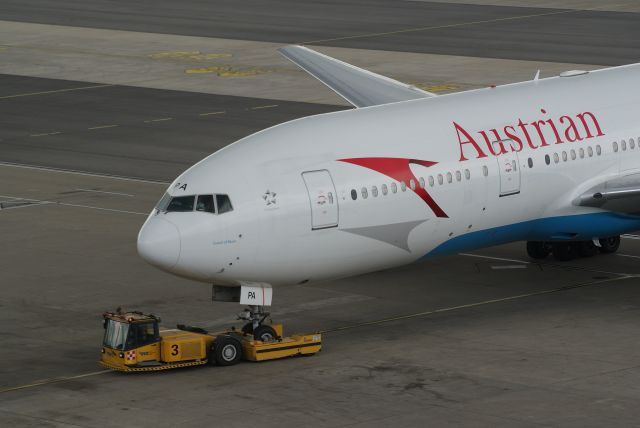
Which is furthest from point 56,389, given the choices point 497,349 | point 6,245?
point 6,245

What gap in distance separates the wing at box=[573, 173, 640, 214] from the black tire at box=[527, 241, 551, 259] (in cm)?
443

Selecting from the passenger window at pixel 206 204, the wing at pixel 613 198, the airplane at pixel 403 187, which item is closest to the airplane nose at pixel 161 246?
the airplane at pixel 403 187

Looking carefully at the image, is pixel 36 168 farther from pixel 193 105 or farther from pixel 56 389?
pixel 56 389

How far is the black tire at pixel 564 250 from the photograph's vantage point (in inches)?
1682

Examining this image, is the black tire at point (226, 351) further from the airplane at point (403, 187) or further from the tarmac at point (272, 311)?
the airplane at point (403, 187)

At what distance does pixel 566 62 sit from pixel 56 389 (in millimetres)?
46772

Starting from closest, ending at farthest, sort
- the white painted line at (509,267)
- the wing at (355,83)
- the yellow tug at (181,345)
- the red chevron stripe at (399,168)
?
1. the yellow tug at (181,345)
2. the red chevron stripe at (399,168)
3. the white painted line at (509,267)
4. the wing at (355,83)

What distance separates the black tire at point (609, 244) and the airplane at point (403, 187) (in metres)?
3.07

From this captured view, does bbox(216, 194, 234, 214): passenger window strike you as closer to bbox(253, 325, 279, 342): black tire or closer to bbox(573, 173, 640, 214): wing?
bbox(253, 325, 279, 342): black tire

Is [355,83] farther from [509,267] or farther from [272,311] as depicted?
[272,311]

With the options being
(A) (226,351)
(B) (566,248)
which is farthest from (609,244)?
(A) (226,351)

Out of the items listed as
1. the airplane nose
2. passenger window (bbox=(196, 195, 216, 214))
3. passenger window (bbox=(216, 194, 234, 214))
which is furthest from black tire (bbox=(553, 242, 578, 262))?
the airplane nose

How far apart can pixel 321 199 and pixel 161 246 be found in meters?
3.83

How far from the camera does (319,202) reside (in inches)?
1316
